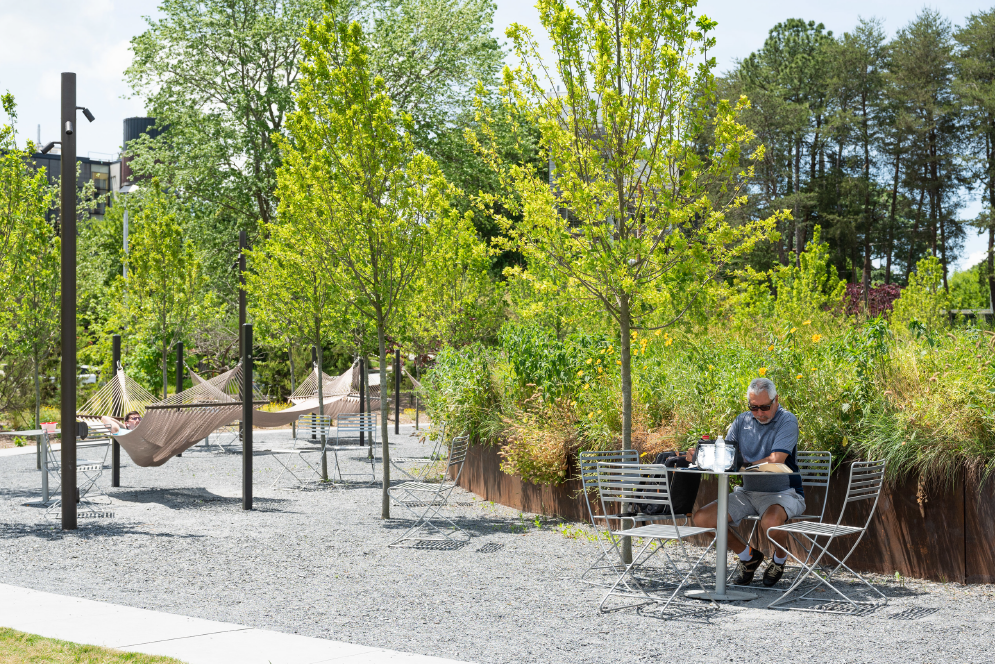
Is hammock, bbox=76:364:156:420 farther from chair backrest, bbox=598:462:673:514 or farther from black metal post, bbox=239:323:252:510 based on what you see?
chair backrest, bbox=598:462:673:514

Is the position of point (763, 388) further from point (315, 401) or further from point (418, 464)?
point (315, 401)

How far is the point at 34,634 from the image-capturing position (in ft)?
15.3

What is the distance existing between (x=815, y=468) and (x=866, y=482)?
1.86ft

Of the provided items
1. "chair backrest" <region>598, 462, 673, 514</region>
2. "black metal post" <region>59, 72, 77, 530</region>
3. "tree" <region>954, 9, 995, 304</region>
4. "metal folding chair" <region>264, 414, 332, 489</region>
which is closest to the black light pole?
"black metal post" <region>59, 72, 77, 530</region>

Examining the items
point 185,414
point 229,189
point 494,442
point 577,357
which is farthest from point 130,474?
point 229,189

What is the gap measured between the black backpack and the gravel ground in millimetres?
658

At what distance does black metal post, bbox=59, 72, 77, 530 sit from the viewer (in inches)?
334

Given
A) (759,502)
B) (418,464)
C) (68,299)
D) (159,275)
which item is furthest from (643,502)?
→ (159,275)

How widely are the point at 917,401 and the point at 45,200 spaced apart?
10.7 m

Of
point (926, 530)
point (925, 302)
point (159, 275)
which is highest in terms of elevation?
point (159, 275)

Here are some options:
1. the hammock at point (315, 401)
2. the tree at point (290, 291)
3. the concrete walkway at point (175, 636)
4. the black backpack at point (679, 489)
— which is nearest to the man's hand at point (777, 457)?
the black backpack at point (679, 489)

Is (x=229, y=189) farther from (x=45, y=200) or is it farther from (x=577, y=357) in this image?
(x=577, y=357)

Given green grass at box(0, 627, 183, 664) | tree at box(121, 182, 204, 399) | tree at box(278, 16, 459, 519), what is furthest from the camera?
tree at box(121, 182, 204, 399)

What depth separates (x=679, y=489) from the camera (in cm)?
596
